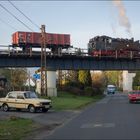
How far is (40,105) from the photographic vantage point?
3547 centimetres

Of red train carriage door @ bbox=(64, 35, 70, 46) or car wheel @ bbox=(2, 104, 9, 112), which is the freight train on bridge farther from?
car wheel @ bbox=(2, 104, 9, 112)

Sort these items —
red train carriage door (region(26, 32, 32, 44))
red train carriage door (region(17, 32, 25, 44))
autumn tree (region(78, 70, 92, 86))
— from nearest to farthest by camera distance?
red train carriage door (region(17, 32, 25, 44)) → red train carriage door (region(26, 32, 32, 44)) → autumn tree (region(78, 70, 92, 86))

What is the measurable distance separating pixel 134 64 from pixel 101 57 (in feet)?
22.1

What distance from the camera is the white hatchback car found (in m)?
35.6

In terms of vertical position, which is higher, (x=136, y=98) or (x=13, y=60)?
(x=13, y=60)

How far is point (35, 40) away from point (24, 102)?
123ft

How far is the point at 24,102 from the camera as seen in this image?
119ft

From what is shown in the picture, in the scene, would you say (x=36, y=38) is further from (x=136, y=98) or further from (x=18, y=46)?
(x=136, y=98)

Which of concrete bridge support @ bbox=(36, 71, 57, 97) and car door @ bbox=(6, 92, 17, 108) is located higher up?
concrete bridge support @ bbox=(36, 71, 57, 97)

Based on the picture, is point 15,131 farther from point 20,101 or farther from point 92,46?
point 92,46

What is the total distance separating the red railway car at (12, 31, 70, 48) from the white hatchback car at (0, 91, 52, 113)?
34.3 meters

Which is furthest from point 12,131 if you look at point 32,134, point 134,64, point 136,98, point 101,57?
point 134,64

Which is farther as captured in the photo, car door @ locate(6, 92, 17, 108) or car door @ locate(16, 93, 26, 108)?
car door @ locate(6, 92, 17, 108)

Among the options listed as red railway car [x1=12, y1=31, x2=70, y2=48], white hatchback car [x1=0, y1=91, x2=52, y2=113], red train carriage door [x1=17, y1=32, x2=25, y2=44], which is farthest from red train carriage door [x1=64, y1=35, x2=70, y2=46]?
white hatchback car [x1=0, y1=91, x2=52, y2=113]
